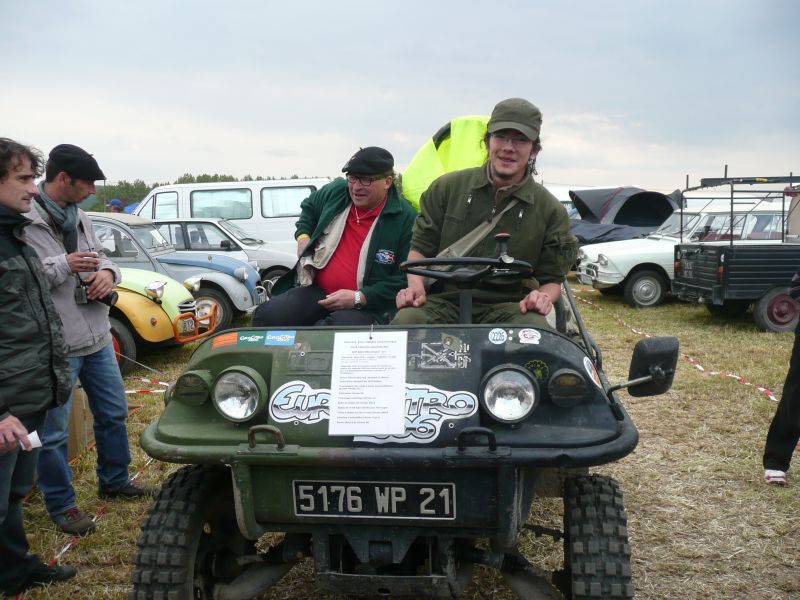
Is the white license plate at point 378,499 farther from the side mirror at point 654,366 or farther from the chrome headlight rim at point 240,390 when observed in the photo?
the side mirror at point 654,366

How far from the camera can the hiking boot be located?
3.93 metres

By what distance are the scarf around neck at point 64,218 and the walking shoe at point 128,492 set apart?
1485 millimetres

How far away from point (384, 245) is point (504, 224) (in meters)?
0.78

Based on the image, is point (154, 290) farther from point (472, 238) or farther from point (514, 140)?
point (514, 140)

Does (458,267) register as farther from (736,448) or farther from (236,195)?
(236,195)

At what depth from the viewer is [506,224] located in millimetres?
3592

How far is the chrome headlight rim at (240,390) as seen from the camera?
2541 mm

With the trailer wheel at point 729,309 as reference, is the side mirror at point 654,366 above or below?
above

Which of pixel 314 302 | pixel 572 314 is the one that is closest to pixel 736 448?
pixel 572 314

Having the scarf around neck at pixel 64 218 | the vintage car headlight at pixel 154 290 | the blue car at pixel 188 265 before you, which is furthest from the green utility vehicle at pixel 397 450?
the blue car at pixel 188 265

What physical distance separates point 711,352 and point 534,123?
648 centimetres

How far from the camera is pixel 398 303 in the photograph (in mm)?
3570

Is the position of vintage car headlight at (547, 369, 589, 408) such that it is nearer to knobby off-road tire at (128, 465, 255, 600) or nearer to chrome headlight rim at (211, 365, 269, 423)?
chrome headlight rim at (211, 365, 269, 423)

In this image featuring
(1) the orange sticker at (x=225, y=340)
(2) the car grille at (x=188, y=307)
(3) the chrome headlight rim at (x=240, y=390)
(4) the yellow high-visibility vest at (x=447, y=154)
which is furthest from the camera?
(2) the car grille at (x=188, y=307)
